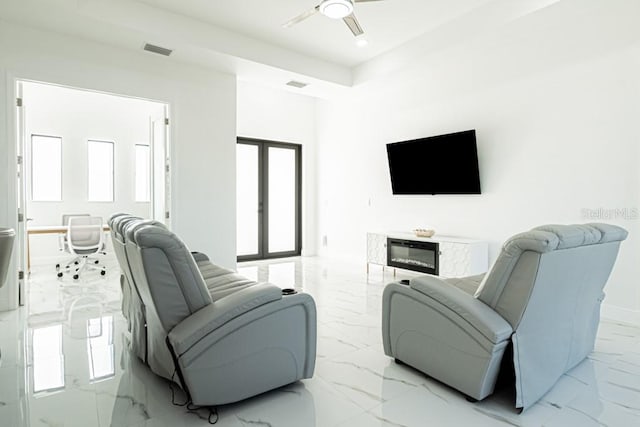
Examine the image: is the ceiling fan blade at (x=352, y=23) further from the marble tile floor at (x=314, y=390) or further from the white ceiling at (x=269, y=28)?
the marble tile floor at (x=314, y=390)

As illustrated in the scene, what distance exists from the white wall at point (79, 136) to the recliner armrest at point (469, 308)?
5516 millimetres

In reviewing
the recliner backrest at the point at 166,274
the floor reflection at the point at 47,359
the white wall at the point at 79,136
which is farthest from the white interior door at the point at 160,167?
the recliner backrest at the point at 166,274

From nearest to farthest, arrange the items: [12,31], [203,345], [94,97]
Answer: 1. [203,345]
2. [12,31]
3. [94,97]

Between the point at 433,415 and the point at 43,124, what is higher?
the point at 43,124

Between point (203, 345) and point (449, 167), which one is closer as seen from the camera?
point (203, 345)

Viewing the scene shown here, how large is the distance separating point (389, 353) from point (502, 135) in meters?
3.20

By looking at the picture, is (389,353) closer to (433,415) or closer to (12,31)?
(433,415)

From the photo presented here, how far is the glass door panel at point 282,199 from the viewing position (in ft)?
23.7

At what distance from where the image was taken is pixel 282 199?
24.1 feet

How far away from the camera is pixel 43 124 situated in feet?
20.9

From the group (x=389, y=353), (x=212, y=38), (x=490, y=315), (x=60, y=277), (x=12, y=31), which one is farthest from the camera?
(x=60, y=277)

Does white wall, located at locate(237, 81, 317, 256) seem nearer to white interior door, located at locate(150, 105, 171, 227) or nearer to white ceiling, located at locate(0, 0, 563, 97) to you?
white ceiling, located at locate(0, 0, 563, 97)

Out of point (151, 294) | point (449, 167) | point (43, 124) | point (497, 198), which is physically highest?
point (43, 124)

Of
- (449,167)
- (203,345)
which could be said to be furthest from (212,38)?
(203,345)
